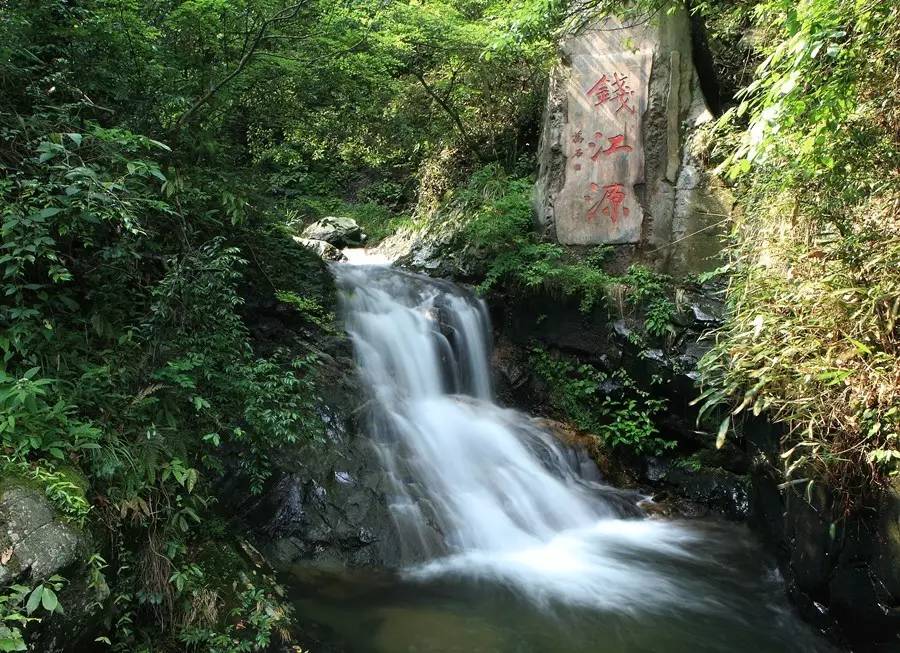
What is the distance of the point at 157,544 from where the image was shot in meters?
3.17

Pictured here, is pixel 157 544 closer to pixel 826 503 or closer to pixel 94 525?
pixel 94 525

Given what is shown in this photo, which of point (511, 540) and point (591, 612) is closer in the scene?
point (591, 612)

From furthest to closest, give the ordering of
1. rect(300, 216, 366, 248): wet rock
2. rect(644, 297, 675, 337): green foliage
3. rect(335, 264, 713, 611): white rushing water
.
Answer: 1. rect(300, 216, 366, 248): wet rock
2. rect(644, 297, 675, 337): green foliage
3. rect(335, 264, 713, 611): white rushing water

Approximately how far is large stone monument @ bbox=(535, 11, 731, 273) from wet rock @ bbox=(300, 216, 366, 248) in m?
6.12

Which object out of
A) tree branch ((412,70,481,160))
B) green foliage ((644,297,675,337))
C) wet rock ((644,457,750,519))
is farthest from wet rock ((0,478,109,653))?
tree branch ((412,70,481,160))

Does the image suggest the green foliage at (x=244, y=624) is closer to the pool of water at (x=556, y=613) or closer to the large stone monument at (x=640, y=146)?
the pool of water at (x=556, y=613)

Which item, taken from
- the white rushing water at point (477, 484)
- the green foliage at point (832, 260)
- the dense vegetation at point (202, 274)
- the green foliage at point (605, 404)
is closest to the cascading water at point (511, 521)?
the white rushing water at point (477, 484)

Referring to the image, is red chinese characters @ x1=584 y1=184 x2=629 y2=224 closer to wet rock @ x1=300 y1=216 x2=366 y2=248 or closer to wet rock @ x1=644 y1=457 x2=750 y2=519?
wet rock @ x1=644 y1=457 x2=750 y2=519

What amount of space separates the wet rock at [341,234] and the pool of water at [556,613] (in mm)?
9237

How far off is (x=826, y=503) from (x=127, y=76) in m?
5.85

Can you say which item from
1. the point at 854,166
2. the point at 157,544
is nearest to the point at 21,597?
the point at 157,544

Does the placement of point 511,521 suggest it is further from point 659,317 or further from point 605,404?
point 659,317

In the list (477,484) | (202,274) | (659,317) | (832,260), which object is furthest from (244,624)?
(659,317)

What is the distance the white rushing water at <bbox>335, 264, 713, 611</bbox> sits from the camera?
5129mm
